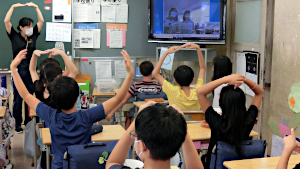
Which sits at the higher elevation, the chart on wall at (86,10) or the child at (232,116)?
the chart on wall at (86,10)

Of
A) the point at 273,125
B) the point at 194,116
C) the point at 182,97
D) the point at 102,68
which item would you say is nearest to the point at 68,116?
the point at 194,116

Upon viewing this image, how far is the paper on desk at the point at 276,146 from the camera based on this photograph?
3.89 meters

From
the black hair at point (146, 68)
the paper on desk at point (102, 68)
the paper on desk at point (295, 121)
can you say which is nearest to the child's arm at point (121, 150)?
the paper on desk at point (295, 121)

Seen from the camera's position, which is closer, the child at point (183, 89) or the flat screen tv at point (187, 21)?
the child at point (183, 89)

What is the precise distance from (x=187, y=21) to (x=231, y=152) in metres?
3.52

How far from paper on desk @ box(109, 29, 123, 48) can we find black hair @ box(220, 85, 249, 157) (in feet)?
13.2

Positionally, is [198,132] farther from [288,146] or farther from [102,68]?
[102,68]

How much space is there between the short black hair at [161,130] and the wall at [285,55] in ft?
9.08

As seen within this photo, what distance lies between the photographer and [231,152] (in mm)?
2240

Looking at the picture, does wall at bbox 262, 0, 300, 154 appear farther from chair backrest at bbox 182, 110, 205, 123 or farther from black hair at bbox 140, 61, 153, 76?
black hair at bbox 140, 61, 153, 76

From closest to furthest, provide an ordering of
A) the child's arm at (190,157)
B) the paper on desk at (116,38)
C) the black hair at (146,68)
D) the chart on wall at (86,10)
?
the child's arm at (190,157), the black hair at (146,68), the chart on wall at (86,10), the paper on desk at (116,38)

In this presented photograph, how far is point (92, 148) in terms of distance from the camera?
1.94 m

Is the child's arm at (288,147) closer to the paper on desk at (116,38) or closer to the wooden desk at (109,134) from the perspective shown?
the wooden desk at (109,134)

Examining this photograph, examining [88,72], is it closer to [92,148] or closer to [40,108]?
[40,108]
